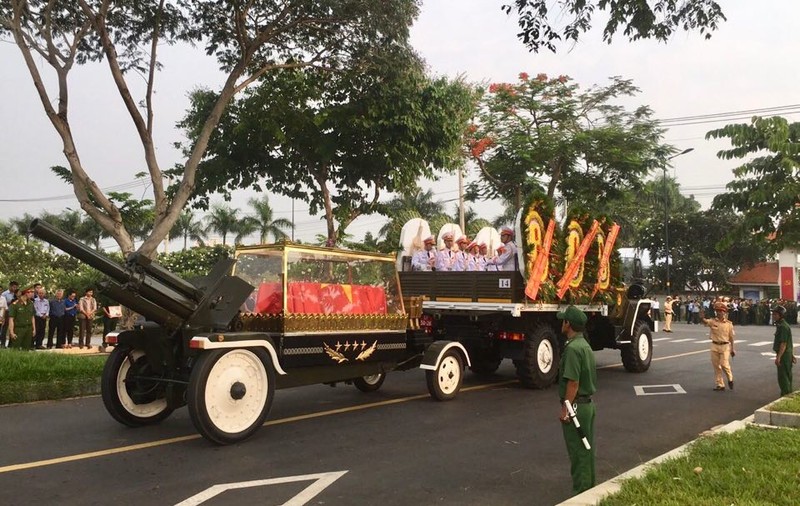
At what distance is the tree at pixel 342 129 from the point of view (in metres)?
15.6

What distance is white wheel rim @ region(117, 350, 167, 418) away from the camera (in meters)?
7.54

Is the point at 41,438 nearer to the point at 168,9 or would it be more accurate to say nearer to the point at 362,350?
the point at 362,350

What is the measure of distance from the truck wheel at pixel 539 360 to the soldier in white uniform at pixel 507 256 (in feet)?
3.88

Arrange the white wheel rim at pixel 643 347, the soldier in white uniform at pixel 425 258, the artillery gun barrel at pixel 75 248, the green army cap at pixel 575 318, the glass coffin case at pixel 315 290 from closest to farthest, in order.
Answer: the green army cap at pixel 575 318
the artillery gun barrel at pixel 75 248
the glass coffin case at pixel 315 290
the soldier in white uniform at pixel 425 258
the white wheel rim at pixel 643 347

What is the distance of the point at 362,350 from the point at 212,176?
10384 millimetres

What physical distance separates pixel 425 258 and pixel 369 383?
2.75m

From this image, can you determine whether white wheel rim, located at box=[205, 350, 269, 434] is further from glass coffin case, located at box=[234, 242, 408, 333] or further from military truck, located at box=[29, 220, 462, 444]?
glass coffin case, located at box=[234, 242, 408, 333]

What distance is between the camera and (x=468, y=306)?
35.5 feet

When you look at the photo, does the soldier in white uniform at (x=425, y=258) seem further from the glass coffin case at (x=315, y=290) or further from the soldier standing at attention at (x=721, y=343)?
the soldier standing at attention at (x=721, y=343)

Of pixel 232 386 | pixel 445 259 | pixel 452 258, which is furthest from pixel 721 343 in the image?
pixel 232 386

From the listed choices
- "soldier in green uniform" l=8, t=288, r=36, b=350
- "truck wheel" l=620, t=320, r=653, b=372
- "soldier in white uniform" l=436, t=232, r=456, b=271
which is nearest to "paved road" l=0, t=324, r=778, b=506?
"soldier in white uniform" l=436, t=232, r=456, b=271

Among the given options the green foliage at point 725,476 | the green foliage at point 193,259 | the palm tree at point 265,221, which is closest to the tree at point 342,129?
the green foliage at point 725,476

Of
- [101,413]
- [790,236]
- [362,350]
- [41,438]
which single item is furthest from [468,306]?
[41,438]

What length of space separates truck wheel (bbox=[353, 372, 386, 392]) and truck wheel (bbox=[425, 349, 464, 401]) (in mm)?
1078
